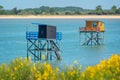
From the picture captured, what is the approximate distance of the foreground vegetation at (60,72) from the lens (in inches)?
628

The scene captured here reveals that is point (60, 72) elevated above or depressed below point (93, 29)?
above

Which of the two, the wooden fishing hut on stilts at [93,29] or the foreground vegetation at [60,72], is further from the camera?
the wooden fishing hut on stilts at [93,29]

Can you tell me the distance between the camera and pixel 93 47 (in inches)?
2454

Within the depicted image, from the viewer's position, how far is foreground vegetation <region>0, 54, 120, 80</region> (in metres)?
15.9

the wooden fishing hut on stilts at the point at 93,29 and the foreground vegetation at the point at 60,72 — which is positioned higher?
the foreground vegetation at the point at 60,72

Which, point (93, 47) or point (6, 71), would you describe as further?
point (93, 47)

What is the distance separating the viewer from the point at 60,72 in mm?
17094

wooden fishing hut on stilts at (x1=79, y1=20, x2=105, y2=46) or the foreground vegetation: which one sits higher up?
the foreground vegetation

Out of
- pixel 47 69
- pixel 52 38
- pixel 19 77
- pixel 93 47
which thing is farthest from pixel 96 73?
pixel 93 47

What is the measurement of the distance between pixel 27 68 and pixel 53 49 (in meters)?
29.0

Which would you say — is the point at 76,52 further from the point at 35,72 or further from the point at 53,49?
the point at 35,72

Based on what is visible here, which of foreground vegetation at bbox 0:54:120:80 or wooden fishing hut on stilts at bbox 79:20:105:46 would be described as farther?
wooden fishing hut on stilts at bbox 79:20:105:46

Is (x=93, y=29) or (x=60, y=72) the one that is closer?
(x=60, y=72)

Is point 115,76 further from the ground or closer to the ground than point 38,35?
further from the ground
